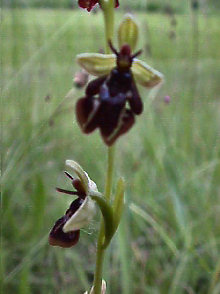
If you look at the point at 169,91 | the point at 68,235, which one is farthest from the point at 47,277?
the point at 169,91

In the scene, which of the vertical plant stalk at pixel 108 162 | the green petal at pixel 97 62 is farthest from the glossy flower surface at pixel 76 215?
the green petal at pixel 97 62

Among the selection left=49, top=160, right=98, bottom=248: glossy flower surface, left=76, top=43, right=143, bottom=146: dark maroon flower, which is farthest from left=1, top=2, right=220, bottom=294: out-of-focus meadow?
left=76, top=43, right=143, bottom=146: dark maroon flower

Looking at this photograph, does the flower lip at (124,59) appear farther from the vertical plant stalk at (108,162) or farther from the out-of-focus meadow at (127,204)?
the out-of-focus meadow at (127,204)

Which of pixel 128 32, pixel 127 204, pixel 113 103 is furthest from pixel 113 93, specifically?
pixel 127 204

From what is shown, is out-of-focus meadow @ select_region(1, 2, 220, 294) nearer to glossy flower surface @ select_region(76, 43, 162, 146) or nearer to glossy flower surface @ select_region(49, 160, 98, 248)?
glossy flower surface @ select_region(49, 160, 98, 248)

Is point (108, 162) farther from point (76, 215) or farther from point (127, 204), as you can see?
point (127, 204)

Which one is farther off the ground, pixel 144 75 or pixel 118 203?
pixel 144 75
